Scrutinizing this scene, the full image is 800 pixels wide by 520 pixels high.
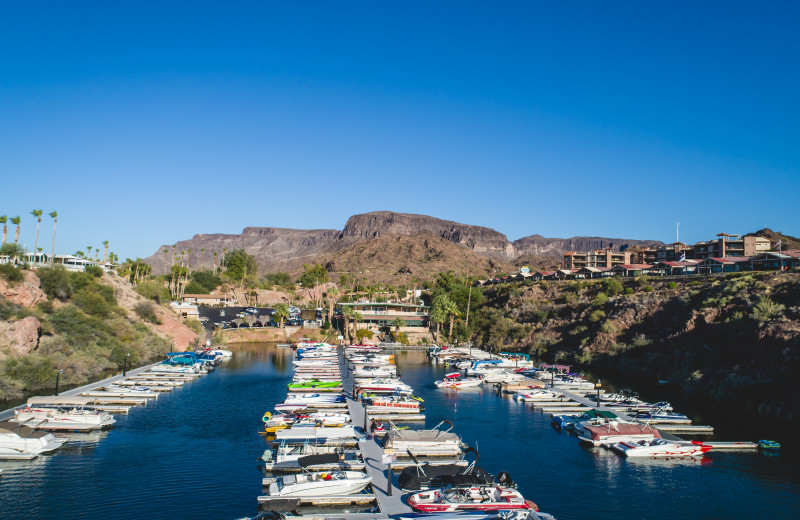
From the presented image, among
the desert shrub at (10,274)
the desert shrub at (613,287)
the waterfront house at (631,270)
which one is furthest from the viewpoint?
the waterfront house at (631,270)

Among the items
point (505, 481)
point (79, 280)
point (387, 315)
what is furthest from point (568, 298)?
point (79, 280)

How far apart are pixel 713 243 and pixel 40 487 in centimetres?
13487

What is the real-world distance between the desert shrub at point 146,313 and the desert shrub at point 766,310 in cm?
6907

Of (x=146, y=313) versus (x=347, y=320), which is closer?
(x=146, y=313)

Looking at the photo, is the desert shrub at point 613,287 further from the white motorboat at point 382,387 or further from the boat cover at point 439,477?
the boat cover at point 439,477

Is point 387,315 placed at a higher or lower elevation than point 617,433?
higher

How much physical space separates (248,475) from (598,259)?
14169cm

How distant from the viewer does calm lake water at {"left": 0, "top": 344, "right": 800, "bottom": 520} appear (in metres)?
24.2

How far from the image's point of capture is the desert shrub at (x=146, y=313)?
Result: 74.9 m

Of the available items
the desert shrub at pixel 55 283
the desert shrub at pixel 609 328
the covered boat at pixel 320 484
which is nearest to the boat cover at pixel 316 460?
the covered boat at pixel 320 484

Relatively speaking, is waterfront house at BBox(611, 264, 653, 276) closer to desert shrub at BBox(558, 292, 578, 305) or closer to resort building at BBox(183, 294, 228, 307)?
desert shrub at BBox(558, 292, 578, 305)

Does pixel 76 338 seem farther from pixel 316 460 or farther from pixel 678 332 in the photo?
pixel 678 332

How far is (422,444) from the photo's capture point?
3097 centimetres

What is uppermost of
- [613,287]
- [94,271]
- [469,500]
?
[613,287]
